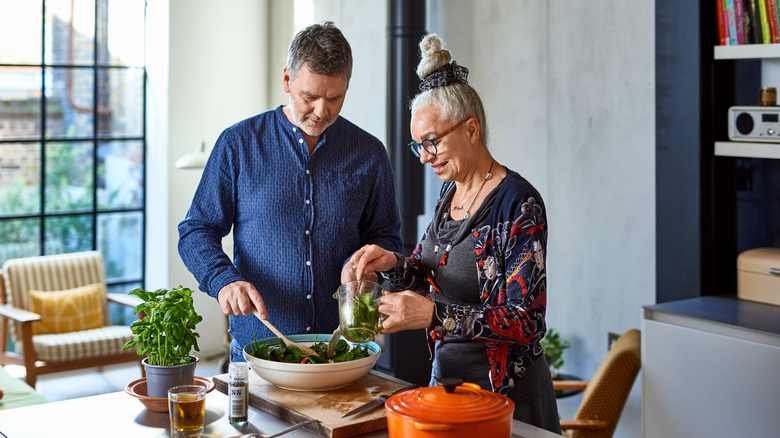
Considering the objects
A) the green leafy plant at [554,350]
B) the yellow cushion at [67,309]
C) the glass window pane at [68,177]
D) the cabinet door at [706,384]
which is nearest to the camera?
the cabinet door at [706,384]

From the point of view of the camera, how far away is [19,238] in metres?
5.59

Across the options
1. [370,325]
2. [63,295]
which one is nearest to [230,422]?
[370,325]

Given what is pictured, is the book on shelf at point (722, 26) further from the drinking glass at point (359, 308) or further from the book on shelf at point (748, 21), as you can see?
the drinking glass at point (359, 308)

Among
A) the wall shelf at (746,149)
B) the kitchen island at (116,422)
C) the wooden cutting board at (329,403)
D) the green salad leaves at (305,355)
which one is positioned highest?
the wall shelf at (746,149)

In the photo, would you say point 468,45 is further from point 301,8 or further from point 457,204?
point 457,204

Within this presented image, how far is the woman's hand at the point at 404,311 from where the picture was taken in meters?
1.77

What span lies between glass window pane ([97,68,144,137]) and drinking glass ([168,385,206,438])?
4.70 m

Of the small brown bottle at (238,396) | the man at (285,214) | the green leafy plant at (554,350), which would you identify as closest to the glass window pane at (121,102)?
the green leafy plant at (554,350)

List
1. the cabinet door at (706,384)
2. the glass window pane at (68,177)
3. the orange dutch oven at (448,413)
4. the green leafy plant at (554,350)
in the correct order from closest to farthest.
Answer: the orange dutch oven at (448,413), the cabinet door at (706,384), the green leafy plant at (554,350), the glass window pane at (68,177)

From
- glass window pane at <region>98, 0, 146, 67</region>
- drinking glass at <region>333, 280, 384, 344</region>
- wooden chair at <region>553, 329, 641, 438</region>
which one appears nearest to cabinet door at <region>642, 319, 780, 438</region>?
wooden chair at <region>553, 329, 641, 438</region>

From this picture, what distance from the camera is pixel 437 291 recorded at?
205cm

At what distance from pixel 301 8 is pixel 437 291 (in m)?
4.29

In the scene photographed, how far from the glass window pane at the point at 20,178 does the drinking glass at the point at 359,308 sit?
448 cm

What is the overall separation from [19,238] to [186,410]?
14.9 feet
